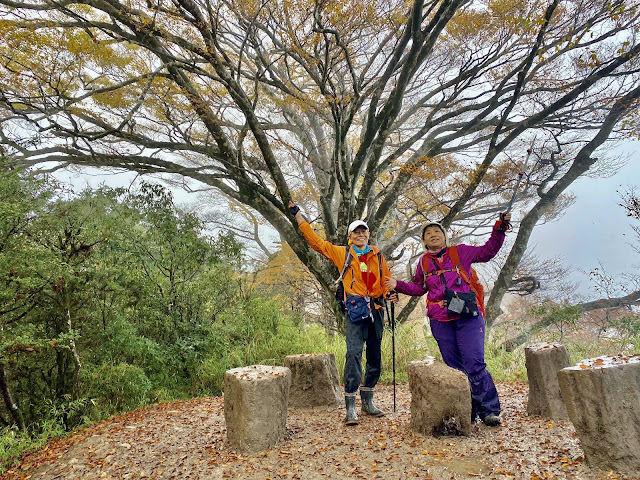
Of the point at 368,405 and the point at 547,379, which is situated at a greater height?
the point at 547,379

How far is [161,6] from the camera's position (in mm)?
5875

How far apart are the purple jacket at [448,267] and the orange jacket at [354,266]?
0.99 ft

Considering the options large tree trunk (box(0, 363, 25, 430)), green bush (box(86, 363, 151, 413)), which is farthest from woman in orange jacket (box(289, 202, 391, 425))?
large tree trunk (box(0, 363, 25, 430))

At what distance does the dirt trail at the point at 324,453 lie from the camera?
2.54 m

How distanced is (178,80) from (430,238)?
5997 mm

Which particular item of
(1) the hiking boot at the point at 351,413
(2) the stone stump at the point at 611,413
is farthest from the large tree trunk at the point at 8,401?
(2) the stone stump at the point at 611,413

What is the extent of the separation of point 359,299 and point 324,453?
126cm

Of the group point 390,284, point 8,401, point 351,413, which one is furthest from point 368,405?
point 8,401

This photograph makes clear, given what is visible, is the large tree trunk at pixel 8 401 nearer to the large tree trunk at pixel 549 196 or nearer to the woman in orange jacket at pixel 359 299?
the woman in orange jacket at pixel 359 299

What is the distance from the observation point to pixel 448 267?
3371mm

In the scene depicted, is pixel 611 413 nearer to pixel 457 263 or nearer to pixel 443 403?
pixel 443 403

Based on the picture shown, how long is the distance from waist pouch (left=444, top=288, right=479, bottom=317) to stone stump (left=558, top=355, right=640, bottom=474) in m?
0.93

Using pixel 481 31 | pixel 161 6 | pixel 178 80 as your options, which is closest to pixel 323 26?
pixel 161 6

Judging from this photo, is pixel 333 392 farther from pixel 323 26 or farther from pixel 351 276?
pixel 323 26
